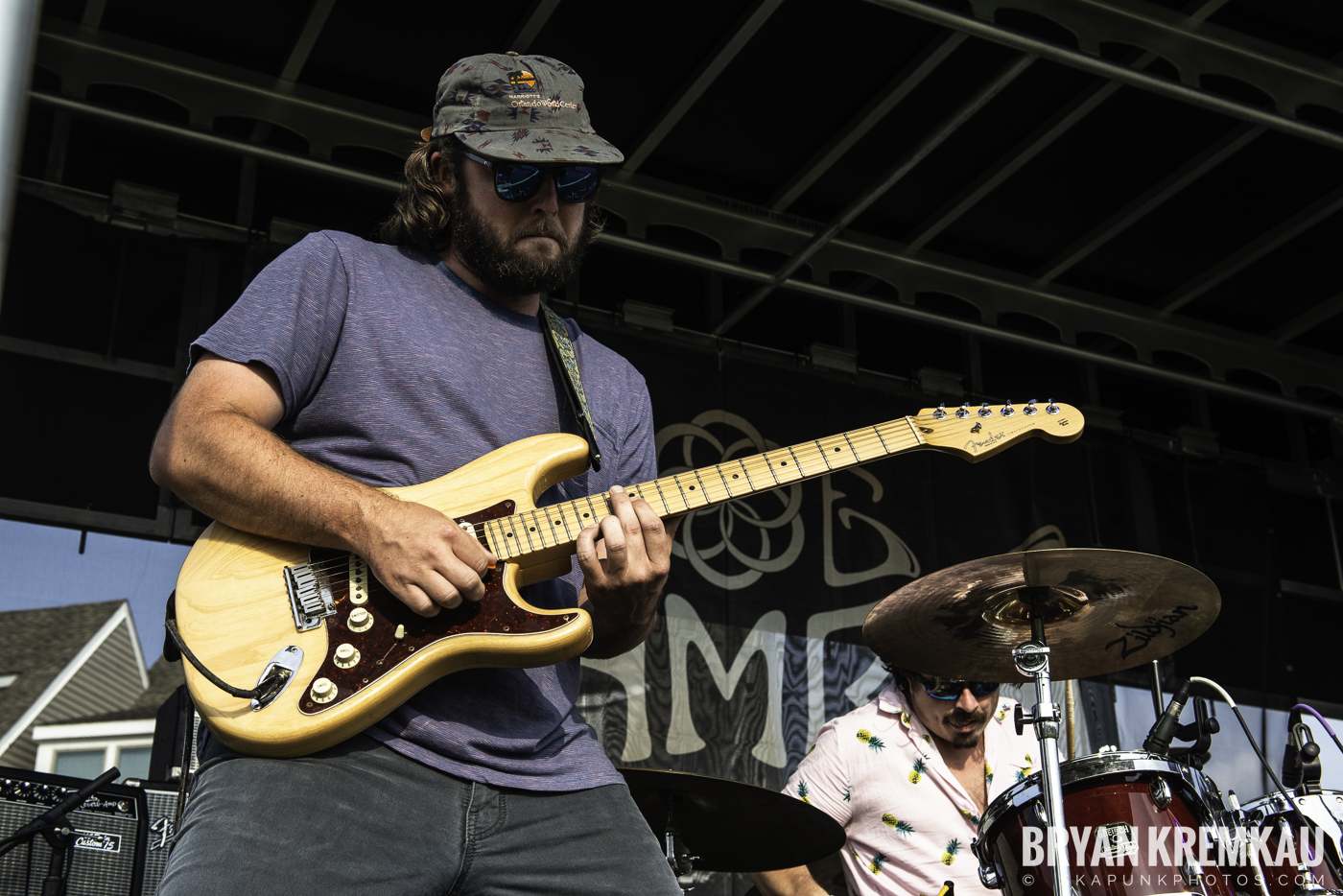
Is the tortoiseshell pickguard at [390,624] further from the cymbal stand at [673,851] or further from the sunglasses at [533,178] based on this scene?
the cymbal stand at [673,851]

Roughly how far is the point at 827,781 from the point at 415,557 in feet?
9.96

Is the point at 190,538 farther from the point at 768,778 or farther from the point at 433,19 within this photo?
the point at 768,778

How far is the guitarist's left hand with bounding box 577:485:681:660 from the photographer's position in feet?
6.89

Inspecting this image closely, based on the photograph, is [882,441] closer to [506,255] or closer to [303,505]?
[506,255]

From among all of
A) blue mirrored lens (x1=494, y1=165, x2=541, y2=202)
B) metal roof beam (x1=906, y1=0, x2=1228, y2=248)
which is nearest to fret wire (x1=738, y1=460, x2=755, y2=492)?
blue mirrored lens (x1=494, y1=165, x2=541, y2=202)

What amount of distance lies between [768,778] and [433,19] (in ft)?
12.5

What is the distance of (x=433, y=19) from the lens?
17.6 feet

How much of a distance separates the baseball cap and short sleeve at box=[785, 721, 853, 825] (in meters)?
2.84

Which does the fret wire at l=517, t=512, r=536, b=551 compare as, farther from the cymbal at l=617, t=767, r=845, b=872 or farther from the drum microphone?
the drum microphone

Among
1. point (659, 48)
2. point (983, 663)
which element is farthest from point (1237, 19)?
point (983, 663)

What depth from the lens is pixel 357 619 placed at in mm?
1974

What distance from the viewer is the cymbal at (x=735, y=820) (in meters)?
3.85

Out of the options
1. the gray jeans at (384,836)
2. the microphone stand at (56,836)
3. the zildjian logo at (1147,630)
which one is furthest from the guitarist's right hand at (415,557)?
the zildjian logo at (1147,630)

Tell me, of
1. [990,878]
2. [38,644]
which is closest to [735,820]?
[990,878]
